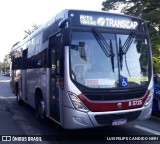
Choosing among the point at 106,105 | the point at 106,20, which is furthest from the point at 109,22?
the point at 106,105

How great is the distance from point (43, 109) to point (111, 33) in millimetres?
3232

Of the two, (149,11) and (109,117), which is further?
(149,11)

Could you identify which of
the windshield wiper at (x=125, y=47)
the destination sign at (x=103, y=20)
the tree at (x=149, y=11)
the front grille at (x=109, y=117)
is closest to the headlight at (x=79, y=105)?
the front grille at (x=109, y=117)

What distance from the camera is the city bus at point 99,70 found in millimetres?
6777

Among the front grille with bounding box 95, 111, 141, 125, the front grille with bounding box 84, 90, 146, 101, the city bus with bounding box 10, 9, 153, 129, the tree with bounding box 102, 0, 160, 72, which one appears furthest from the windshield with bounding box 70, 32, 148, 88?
the tree with bounding box 102, 0, 160, 72

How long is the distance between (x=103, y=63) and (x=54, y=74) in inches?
56.8

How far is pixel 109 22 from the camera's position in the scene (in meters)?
7.41

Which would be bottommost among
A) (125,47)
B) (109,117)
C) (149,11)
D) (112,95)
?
(109,117)

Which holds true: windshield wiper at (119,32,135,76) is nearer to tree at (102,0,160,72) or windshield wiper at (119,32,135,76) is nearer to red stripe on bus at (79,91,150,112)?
red stripe on bus at (79,91,150,112)

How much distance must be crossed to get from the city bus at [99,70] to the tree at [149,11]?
13442mm

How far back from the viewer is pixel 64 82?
6.90 m

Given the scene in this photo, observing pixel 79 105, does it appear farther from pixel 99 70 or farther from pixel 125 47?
pixel 125 47

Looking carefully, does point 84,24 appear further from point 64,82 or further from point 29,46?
point 29,46

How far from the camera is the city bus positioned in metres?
6.78
